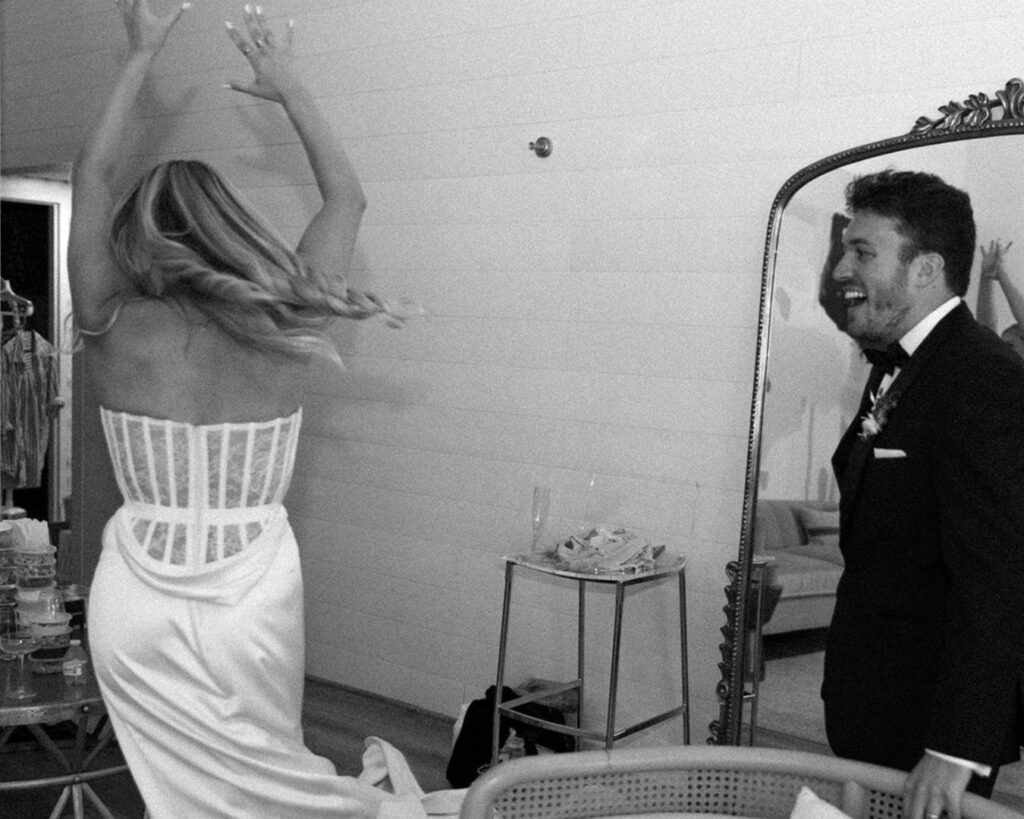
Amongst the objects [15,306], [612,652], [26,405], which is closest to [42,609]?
[612,652]

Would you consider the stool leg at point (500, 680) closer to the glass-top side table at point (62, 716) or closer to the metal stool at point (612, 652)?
the metal stool at point (612, 652)

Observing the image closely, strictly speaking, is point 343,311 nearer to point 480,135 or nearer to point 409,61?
point 480,135

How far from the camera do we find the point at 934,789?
5.78 ft

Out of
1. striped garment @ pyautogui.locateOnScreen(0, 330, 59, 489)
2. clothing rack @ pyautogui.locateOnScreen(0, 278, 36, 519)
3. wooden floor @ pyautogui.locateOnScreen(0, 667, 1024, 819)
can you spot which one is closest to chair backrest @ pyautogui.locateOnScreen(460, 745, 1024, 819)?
wooden floor @ pyautogui.locateOnScreen(0, 667, 1024, 819)

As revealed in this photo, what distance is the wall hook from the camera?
14.6 ft

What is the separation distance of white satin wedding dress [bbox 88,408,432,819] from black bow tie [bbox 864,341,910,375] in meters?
1.49

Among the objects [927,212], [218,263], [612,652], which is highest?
[927,212]

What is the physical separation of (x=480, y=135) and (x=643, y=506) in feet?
4.97

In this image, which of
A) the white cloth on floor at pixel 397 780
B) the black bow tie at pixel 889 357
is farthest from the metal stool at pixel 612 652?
the black bow tie at pixel 889 357

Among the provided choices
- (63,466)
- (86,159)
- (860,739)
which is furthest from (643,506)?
(63,466)

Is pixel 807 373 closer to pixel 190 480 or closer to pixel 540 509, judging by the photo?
pixel 540 509

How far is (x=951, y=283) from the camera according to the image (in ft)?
10.1

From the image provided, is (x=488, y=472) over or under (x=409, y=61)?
under

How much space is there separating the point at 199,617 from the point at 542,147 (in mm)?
2425
